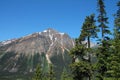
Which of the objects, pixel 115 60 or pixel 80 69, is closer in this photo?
pixel 115 60

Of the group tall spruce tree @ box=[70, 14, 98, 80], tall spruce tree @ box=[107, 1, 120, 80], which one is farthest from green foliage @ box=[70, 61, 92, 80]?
tall spruce tree @ box=[107, 1, 120, 80]

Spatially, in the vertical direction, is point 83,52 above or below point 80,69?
above

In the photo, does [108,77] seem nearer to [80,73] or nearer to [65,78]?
[80,73]

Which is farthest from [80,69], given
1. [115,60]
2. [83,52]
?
[115,60]

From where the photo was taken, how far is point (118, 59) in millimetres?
32562

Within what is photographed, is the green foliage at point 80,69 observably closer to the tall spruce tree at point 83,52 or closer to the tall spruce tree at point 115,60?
the tall spruce tree at point 83,52

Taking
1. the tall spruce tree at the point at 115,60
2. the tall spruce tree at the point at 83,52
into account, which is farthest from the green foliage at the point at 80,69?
the tall spruce tree at the point at 115,60

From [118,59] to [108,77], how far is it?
5.92m

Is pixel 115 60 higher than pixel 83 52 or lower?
lower

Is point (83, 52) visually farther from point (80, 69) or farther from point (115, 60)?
point (115, 60)

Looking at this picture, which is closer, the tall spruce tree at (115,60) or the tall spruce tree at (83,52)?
the tall spruce tree at (115,60)

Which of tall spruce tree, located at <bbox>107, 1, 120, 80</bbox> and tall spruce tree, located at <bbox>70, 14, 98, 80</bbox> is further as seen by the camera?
tall spruce tree, located at <bbox>70, 14, 98, 80</bbox>

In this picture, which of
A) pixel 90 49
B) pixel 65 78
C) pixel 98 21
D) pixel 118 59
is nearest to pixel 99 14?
pixel 98 21

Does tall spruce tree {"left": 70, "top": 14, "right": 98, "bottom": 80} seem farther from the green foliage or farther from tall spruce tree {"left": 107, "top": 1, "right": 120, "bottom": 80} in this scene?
tall spruce tree {"left": 107, "top": 1, "right": 120, "bottom": 80}
